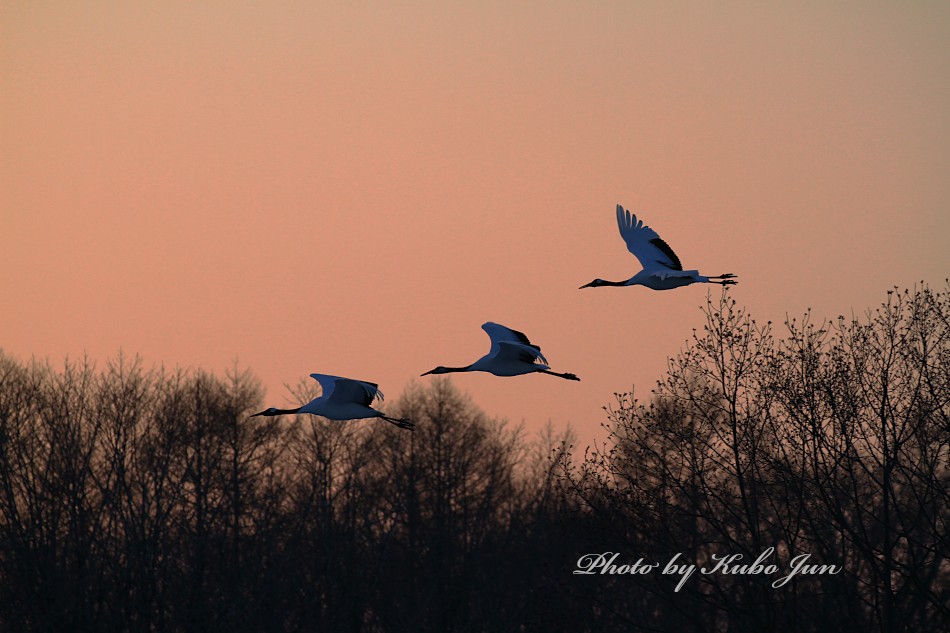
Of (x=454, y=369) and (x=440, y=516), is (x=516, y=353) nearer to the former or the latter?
(x=454, y=369)

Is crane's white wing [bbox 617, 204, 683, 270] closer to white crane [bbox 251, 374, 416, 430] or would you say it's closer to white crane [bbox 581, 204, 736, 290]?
white crane [bbox 581, 204, 736, 290]

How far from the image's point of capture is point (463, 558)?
59344mm

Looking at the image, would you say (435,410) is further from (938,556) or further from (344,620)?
(938,556)

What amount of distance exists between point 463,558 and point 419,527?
1955 mm

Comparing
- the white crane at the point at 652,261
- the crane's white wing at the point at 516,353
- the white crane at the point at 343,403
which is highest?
the white crane at the point at 652,261

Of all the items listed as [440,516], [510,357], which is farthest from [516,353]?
[440,516]

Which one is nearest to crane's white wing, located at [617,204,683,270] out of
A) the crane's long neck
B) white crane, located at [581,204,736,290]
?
white crane, located at [581,204,736,290]

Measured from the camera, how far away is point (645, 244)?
28578 mm

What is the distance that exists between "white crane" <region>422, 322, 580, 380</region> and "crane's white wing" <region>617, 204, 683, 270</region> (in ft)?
8.91

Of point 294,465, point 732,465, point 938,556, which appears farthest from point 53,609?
point 938,556

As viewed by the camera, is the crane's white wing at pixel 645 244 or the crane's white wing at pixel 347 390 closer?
the crane's white wing at pixel 347 390

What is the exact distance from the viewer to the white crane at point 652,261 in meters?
26.9

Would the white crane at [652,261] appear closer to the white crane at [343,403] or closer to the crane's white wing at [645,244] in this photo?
the crane's white wing at [645,244]

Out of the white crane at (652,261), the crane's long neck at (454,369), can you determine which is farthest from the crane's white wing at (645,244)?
the crane's long neck at (454,369)
